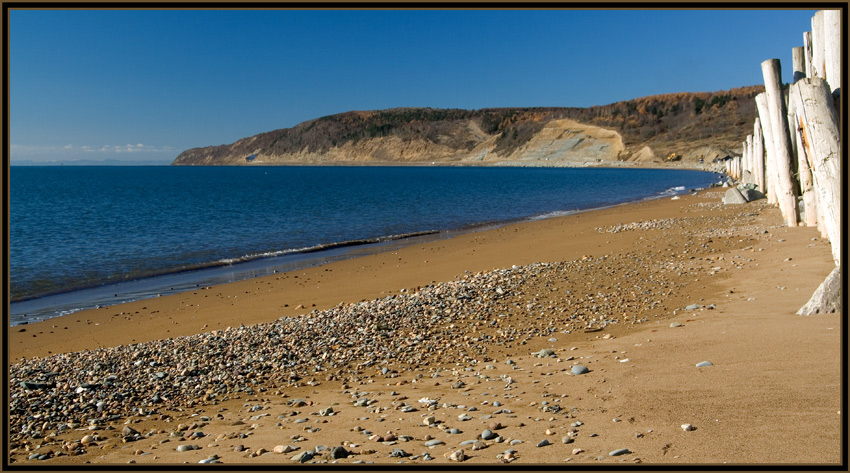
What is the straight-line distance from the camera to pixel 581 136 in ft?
445

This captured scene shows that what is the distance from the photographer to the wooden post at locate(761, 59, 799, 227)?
46.0ft

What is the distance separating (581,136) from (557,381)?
135508mm

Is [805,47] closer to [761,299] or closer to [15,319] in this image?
[761,299]

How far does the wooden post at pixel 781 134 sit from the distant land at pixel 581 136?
79.4 metres

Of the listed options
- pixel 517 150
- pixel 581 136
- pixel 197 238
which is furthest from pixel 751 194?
pixel 517 150

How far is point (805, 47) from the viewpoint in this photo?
13.4m

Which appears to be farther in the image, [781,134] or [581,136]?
[581,136]

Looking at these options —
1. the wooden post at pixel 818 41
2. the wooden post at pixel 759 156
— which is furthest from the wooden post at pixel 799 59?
the wooden post at pixel 759 156

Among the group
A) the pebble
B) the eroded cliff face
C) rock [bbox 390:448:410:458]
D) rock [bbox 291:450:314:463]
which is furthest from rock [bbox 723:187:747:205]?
the eroded cliff face

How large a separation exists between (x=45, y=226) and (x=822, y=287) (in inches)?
1225

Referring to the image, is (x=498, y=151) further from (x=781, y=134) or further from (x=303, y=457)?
(x=303, y=457)

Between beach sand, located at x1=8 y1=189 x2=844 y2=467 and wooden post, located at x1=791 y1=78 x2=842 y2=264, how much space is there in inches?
46.1

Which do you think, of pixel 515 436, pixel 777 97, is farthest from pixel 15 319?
pixel 777 97

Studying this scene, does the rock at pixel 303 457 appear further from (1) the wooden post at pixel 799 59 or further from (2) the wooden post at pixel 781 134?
(1) the wooden post at pixel 799 59
